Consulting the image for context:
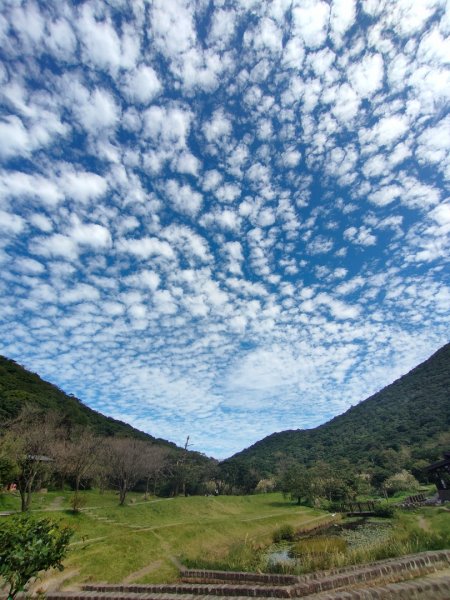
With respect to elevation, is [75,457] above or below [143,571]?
above

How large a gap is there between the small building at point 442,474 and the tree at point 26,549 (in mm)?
41384

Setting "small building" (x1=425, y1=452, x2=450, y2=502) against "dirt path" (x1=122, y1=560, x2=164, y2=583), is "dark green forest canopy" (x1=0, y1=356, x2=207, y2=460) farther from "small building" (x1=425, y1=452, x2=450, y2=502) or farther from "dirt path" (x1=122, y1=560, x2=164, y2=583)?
"small building" (x1=425, y1=452, x2=450, y2=502)

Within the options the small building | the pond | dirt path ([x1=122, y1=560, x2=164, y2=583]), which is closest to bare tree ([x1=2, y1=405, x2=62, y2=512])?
dirt path ([x1=122, y1=560, x2=164, y2=583])

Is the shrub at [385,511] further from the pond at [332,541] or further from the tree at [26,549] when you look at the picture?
the tree at [26,549]

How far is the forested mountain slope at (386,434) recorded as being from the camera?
242 ft

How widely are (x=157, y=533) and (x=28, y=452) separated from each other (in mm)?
15237

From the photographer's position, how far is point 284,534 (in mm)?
30125

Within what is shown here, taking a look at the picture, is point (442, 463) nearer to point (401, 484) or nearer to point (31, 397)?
point (401, 484)

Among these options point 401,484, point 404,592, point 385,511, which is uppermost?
point 401,484

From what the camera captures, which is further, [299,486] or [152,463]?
[299,486]

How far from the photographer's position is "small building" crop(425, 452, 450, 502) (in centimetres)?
3571

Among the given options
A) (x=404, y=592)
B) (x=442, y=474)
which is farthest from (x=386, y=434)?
(x=404, y=592)

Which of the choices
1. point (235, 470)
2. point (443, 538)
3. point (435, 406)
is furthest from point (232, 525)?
point (435, 406)

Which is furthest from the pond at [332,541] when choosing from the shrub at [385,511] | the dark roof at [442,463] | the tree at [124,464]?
the tree at [124,464]
